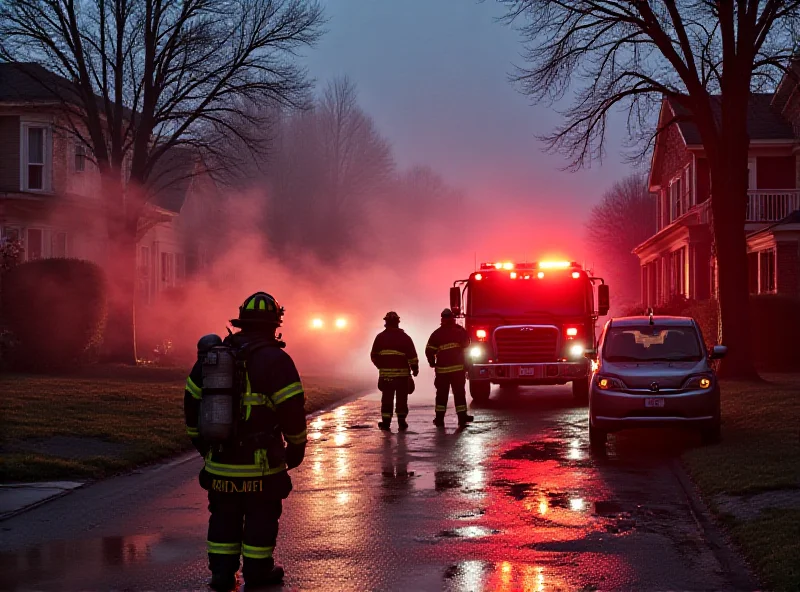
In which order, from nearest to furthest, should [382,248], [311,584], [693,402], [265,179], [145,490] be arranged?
[311,584]
[145,490]
[693,402]
[265,179]
[382,248]

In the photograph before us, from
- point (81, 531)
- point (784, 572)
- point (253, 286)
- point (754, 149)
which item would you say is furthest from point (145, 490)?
point (253, 286)

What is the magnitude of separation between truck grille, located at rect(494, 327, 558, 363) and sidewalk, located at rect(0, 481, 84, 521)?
1089 cm

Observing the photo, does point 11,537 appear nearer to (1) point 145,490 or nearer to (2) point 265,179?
(1) point 145,490

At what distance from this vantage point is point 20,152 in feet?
118

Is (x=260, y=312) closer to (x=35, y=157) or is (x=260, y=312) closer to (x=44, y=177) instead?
(x=44, y=177)

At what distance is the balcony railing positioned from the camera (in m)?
37.4

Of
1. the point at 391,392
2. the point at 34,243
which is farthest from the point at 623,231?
the point at 391,392

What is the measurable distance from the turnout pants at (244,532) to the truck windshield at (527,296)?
15.7 meters

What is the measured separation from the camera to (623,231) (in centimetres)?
9625

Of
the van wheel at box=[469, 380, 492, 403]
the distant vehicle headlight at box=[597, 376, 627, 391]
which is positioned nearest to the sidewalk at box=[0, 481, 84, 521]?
the distant vehicle headlight at box=[597, 376, 627, 391]

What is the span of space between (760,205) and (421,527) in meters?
31.4

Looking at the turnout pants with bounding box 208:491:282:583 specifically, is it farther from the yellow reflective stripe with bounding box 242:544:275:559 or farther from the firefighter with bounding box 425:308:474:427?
the firefighter with bounding box 425:308:474:427

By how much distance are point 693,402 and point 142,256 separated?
3550 cm

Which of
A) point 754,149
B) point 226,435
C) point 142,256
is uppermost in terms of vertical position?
point 754,149
